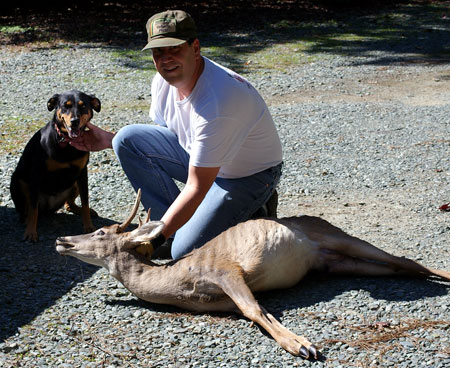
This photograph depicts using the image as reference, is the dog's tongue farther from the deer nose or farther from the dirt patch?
the dirt patch

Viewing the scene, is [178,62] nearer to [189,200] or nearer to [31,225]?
[189,200]

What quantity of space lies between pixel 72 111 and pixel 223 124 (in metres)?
1.87

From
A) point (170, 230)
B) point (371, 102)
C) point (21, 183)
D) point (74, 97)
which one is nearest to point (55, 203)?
point (21, 183)

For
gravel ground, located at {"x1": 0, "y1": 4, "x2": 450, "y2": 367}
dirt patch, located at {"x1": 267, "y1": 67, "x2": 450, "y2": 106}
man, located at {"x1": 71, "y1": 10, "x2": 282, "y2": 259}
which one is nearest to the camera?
gravel ground, located at {"x1": 0, "y1": 4, "x2": 450, "y2": 367}

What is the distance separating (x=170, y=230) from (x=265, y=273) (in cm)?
60

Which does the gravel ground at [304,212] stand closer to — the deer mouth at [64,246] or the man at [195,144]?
the deer mouth at [64,246]

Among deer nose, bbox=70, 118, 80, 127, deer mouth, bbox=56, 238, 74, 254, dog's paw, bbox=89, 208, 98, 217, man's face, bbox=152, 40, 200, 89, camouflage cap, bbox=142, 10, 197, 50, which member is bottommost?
dog's paw, bbox=89, 208, 98, 217

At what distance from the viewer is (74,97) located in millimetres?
5887

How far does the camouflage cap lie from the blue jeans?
977mm

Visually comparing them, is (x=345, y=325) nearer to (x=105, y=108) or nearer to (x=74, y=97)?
(x=74, y=97)

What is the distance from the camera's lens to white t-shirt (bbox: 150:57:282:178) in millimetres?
4230

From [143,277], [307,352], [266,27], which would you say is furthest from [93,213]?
[266,27]

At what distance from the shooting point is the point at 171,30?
4168 millimetres

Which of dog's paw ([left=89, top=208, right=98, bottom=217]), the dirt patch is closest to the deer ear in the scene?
dog's paw ([left=89, top=208, right=98, bottom=217])
